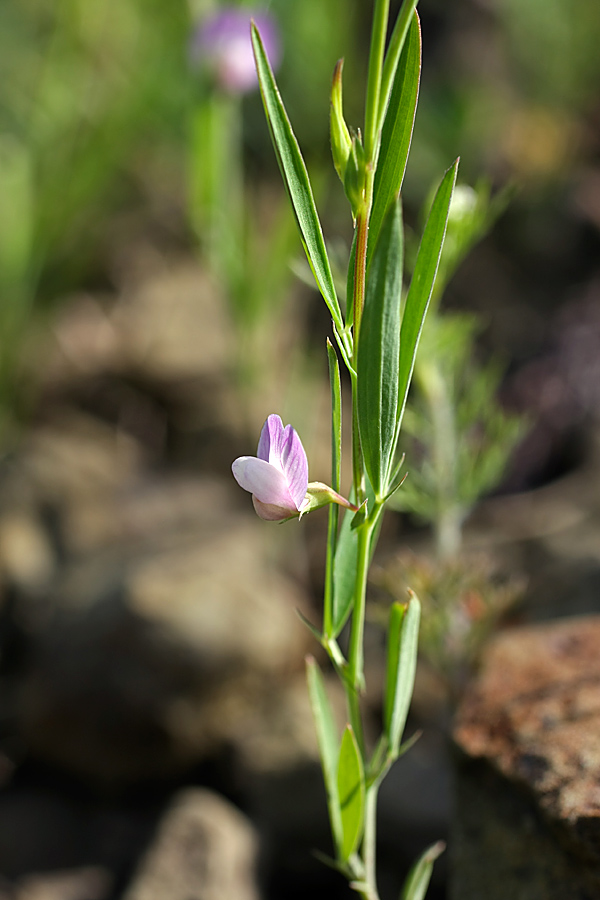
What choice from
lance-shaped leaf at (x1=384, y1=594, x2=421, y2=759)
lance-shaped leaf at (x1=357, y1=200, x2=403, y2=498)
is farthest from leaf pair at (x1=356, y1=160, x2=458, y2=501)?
lance-shaped leaf at (x1=384, y1=594, x2=421, y2=759)

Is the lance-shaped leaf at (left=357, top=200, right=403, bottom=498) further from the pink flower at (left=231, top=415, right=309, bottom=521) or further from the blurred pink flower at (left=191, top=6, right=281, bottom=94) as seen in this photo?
the blurred pink flower at (left=191, top=6, right=281, bottom=94)

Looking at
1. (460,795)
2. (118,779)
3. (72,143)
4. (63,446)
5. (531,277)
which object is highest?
(72,143)

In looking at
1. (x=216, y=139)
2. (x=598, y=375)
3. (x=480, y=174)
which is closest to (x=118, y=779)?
(x=216, y=139)

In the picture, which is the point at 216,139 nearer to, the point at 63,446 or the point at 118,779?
the point at 63,446

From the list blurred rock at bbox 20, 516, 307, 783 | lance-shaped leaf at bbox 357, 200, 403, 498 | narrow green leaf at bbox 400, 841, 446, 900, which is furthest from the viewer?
blurred rock at bbox 20, 516, 307, 783

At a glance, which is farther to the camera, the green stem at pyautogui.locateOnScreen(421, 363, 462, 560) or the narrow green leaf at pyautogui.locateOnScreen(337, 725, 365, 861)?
the green stem at pyautogui.locateOnScreen(421, 363, 462, 560)

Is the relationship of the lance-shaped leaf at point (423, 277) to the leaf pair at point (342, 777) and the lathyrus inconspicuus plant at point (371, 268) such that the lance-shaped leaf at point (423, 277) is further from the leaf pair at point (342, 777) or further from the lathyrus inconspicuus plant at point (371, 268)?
the leaf pair at point (342, 777)

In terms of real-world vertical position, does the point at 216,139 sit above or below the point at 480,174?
below
